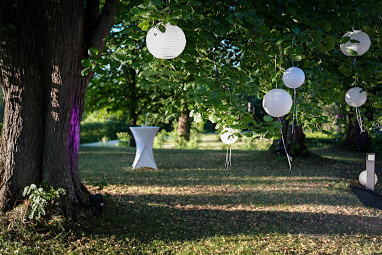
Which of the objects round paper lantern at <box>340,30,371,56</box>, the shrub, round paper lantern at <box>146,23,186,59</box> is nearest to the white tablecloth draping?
the shrub

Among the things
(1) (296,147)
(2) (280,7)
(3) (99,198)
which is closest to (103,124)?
(1) (296,147)

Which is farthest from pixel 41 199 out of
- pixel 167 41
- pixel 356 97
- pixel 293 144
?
pixel 293 144

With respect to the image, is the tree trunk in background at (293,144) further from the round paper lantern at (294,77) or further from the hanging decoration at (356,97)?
the round paper lantern at (294,77)

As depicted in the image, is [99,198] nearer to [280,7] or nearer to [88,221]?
[88,221]

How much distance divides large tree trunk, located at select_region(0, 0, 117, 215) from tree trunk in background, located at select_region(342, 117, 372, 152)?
41.0 feet

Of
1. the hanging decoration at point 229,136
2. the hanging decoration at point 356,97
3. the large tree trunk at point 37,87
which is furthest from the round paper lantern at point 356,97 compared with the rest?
the large tree trunk at point 37,87

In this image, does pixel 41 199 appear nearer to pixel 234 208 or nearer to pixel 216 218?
pixel 216 218

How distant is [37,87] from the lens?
13.3 feet

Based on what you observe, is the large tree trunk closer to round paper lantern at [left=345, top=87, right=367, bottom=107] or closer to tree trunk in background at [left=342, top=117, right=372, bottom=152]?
round paper lantern at [left=345, top=87, right=367, bottom=107]

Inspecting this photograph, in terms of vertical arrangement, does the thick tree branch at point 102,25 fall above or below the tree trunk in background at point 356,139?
above

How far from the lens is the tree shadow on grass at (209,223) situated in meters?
4.29

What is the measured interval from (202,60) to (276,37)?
52.5 inches

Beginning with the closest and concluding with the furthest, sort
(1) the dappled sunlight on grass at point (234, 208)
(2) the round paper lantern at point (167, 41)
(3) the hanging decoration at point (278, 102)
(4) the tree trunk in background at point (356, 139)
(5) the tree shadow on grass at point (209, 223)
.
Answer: (2) the round paper lantern at point (167, 41) < (3) the hanging decoration at point (278, 102) < (1) the dappled sunlight on grass at point (234, 208) < (5) the tree shadow on grass at point (209, 223) < (4) the tree trunk in background at point (356, 139)

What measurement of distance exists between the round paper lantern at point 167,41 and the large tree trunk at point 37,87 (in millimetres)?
1733
